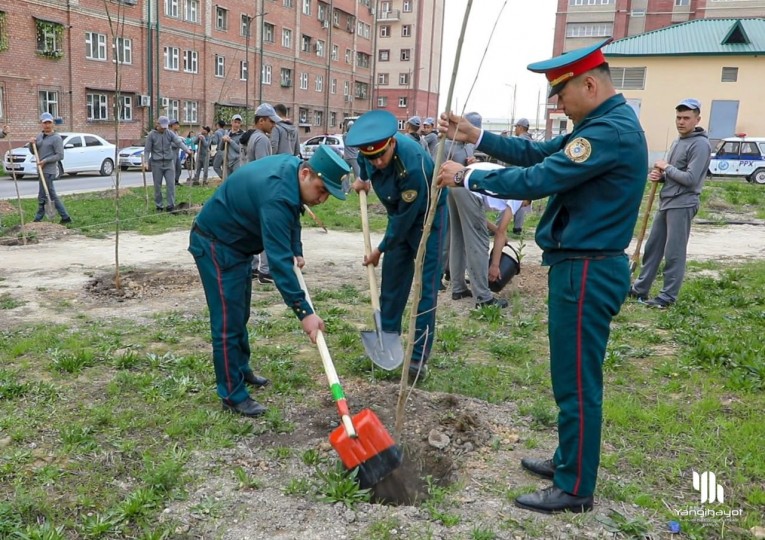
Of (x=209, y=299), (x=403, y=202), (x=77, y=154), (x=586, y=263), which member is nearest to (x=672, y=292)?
(x=403, y=202)

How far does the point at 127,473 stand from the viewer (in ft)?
10.5

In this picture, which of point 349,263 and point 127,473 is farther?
point 349,263

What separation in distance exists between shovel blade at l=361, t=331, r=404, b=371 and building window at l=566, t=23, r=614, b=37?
50.5m

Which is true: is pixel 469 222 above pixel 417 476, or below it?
above

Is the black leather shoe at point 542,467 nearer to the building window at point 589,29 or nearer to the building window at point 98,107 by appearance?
the building window at point 98,107

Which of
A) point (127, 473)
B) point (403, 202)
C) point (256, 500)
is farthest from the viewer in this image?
point (403, 202)

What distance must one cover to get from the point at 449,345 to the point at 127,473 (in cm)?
269

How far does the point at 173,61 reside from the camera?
32.4m

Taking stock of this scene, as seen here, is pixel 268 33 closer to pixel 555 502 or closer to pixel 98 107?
pixel 98 107

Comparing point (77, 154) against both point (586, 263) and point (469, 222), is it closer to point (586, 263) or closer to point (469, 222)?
point (469, 222)

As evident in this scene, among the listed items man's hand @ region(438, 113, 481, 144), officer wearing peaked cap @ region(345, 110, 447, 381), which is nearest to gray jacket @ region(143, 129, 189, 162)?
officer wearing peaked cap @ region(345, 110, 447, 381)

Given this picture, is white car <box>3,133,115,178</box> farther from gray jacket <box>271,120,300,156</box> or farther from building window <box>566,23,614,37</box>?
building window <box>566,23,614,37</box>

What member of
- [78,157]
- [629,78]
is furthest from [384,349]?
[629,78]

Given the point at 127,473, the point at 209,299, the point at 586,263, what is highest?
the point at 586,263
